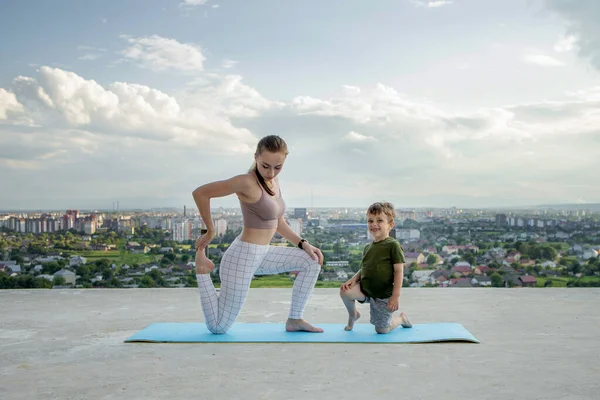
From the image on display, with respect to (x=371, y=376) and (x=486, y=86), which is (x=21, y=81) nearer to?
(x=486, y=86)

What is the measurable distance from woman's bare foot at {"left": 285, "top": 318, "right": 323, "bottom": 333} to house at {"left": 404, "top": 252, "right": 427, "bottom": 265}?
462cm

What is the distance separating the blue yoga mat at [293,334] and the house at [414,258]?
4.16 metres

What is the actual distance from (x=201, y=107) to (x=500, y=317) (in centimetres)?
508

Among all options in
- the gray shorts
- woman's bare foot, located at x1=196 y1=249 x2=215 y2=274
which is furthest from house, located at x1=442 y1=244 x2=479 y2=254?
woman's bare foot, located at x1=196 y1=249 x2=215 y2=274

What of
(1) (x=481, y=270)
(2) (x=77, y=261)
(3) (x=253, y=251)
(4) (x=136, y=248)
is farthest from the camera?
(4) (x=136, y=248)

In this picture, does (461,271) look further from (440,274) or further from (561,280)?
(561,280)

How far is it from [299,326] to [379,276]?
2.05 ft

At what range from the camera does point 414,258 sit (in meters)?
8.83

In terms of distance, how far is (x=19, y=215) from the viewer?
30.4 feet

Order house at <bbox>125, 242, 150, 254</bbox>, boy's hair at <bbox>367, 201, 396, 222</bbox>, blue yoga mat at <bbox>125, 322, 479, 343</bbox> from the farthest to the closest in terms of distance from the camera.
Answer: house at <bbox>125, 242, 150, 254</bbox>
boy's hair at <bbox>367, 201, 396, 222</bbox>
blue yoga mat at <bbox>125, 322, 479, 343</bbox>

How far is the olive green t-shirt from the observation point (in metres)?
4.27

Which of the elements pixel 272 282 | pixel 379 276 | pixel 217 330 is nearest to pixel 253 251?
pixel 217 330

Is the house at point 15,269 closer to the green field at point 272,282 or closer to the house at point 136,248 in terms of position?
the house at point 136,248

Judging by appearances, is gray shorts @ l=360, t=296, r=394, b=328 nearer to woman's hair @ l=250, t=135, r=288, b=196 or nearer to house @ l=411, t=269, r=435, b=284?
woman's hair @ l=250, t=135, r=288, b=196
